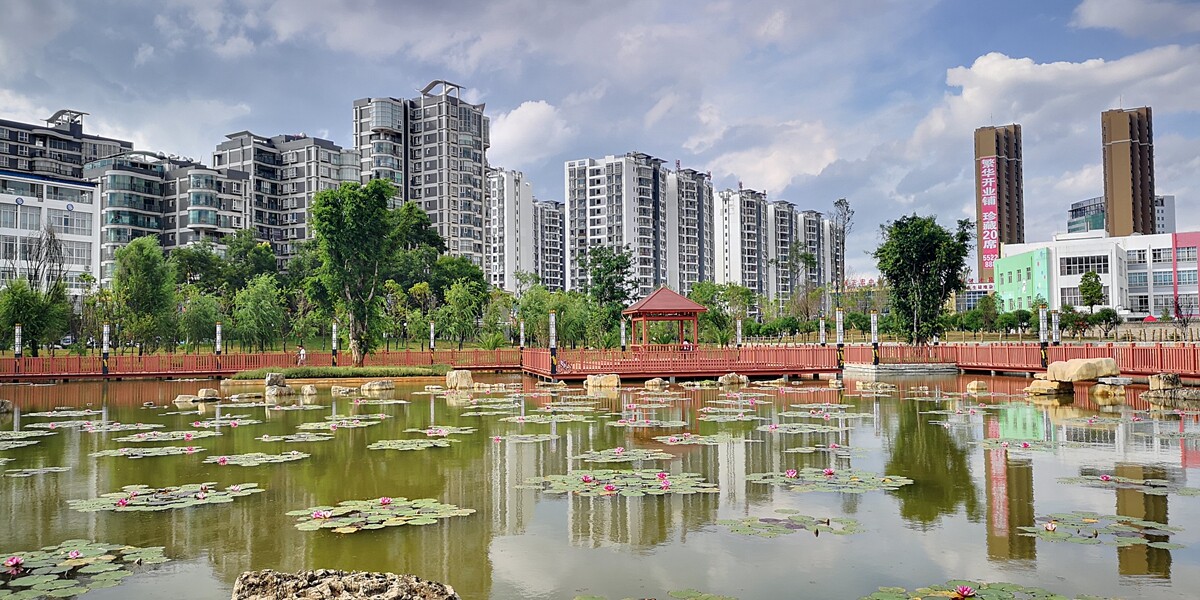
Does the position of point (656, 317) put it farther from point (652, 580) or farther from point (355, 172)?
point (355, 172)

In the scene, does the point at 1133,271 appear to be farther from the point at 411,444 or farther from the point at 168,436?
the point at 168,436

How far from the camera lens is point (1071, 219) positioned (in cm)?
14850

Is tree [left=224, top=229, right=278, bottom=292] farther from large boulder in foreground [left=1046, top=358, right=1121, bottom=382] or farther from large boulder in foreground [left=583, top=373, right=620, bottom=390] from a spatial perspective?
large boulder in foreground [left=1046, top=358, right=1121, bottom=382]

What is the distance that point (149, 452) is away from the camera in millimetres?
10734

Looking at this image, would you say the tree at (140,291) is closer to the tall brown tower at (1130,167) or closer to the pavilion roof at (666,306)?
the pavilion roof at (666,306)

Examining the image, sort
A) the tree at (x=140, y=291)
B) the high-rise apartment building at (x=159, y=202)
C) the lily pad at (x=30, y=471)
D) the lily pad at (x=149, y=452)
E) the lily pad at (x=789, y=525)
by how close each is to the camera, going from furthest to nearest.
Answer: the high-rise apartment building at (x=159, y=202) < the tree at (x=140, y=291) < the lily pad at (x=149, y=452) < the lily pad at (x=30, y=471) < the lily pad at (x=789, y=525)

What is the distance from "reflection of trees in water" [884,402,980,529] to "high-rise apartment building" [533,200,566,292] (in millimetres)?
98785

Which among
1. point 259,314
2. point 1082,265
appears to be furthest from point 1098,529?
point 1082,265

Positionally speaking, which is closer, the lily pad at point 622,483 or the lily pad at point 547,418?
the lily pad at point 622,483

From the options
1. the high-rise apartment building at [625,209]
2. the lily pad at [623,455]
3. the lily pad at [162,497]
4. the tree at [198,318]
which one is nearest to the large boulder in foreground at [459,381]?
the lily pad at [623,455]

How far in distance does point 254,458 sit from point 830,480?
7.11 m

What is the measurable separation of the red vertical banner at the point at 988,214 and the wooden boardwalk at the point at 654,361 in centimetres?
7799

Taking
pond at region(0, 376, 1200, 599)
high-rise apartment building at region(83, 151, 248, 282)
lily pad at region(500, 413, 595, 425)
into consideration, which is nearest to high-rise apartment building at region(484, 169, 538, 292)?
high-rise apartment building at region(83, 151, 248, 282)

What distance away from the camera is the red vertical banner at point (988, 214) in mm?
97438
